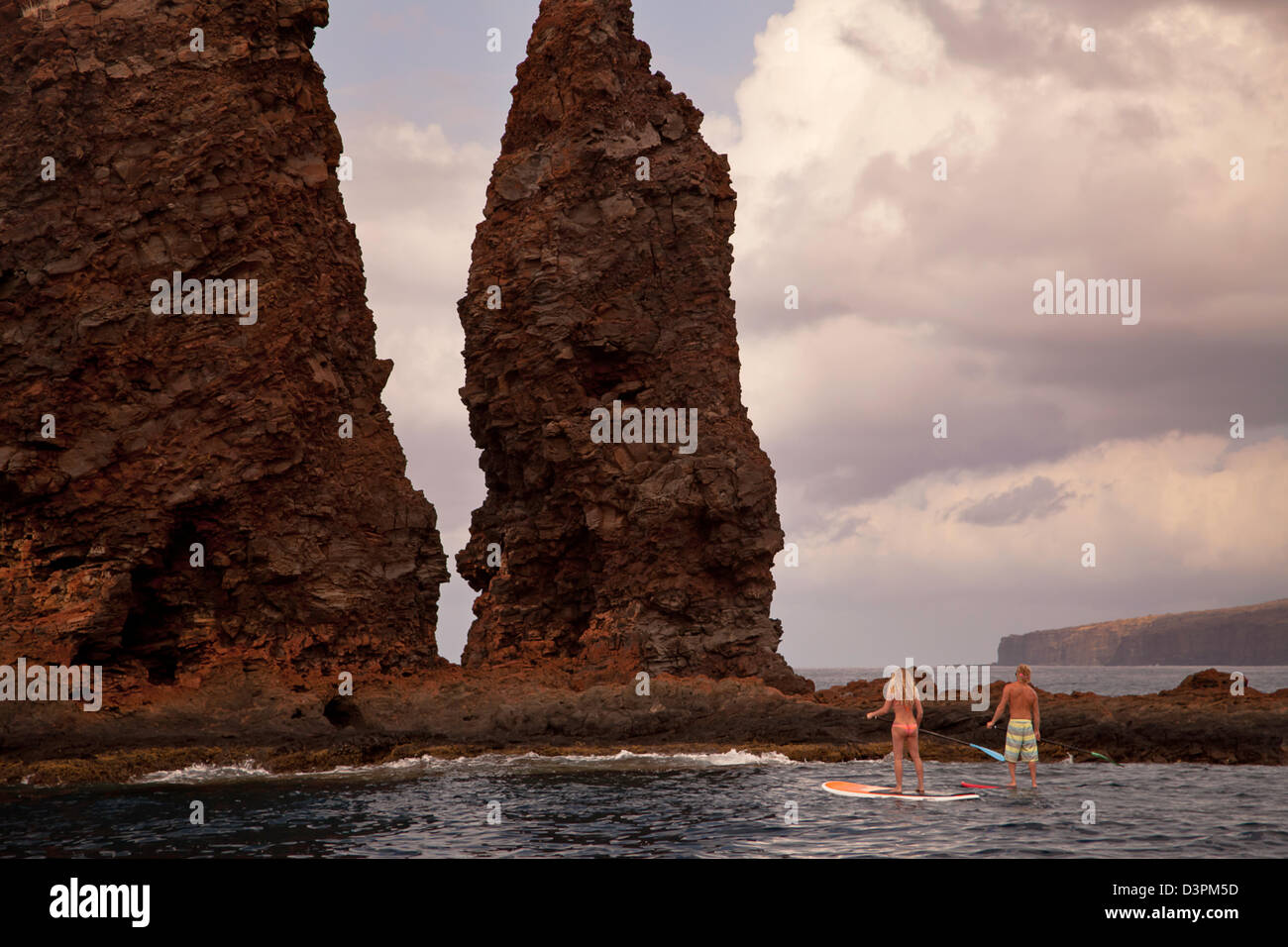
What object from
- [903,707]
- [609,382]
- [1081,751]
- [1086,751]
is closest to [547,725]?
[609,382]

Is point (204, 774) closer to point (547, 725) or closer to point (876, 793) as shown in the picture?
point (547, 725)

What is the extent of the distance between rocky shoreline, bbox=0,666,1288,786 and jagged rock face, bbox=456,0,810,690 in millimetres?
4644

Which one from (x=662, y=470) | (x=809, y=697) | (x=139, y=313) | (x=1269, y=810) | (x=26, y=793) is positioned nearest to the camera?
(x=1269, y=810)

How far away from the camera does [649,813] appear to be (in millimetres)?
23906

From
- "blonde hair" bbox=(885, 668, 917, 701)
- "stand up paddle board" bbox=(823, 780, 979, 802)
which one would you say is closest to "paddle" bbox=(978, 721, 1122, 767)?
"stand up paddle board" bbox=(823, 780, 979, 802)

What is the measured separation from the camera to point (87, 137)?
38.6m

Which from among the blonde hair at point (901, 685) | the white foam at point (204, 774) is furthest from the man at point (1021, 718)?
the white foam at point (204, 774)

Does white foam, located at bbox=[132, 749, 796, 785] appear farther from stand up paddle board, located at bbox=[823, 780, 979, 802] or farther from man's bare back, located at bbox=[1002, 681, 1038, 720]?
man's bare back, located at bbox=[1002, 681, 1038, 720]

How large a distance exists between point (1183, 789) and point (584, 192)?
111 feet

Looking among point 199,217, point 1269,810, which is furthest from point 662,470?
point 1269,810

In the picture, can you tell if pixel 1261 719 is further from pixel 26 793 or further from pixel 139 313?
pixel 139 313

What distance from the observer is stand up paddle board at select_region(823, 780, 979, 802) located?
23.9m
